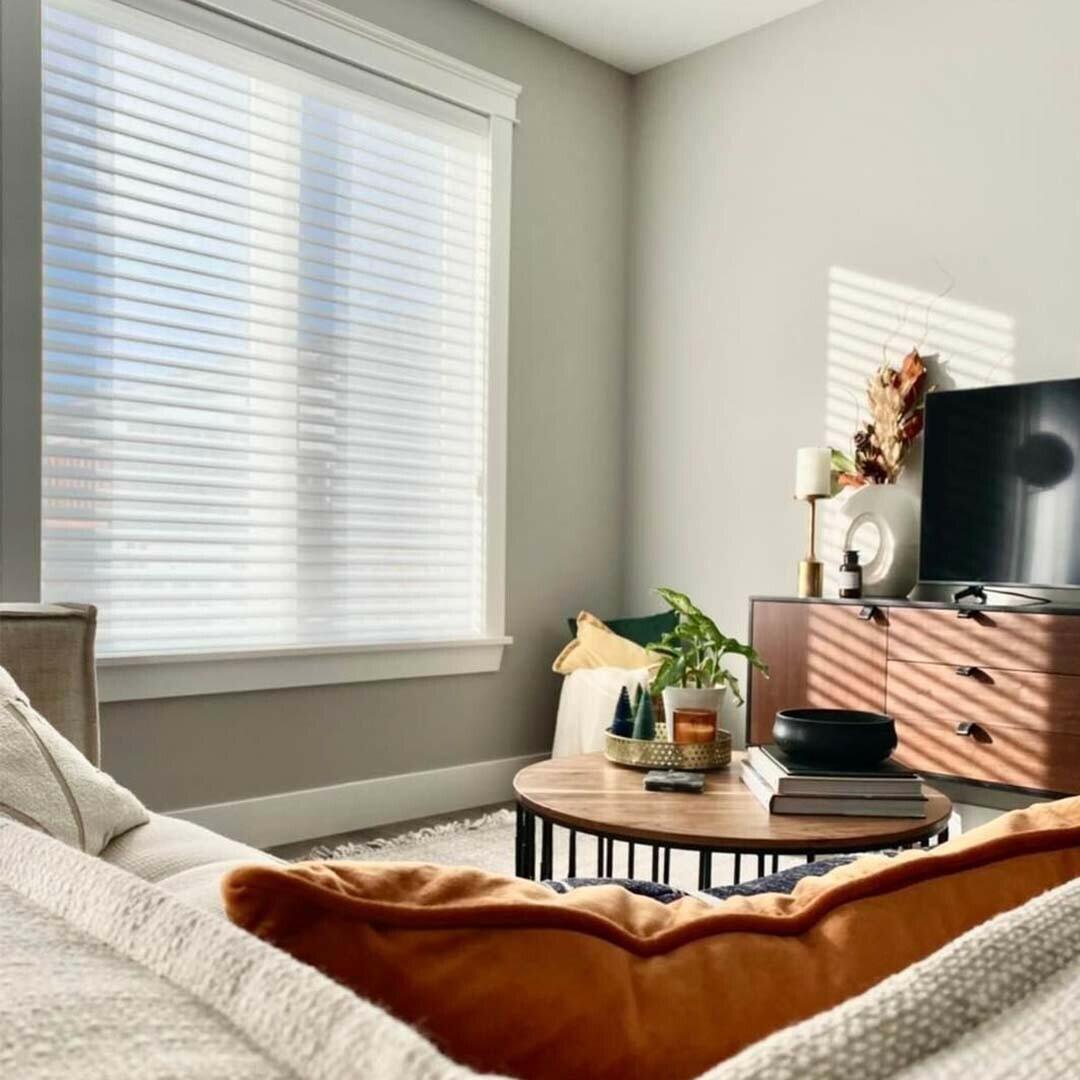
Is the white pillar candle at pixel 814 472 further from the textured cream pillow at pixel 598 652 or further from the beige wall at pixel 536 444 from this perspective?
the beige wall at pixel 536 444

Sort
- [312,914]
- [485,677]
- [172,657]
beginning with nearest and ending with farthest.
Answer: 1. [312,914]
2. [172,657]
3. [485,677]

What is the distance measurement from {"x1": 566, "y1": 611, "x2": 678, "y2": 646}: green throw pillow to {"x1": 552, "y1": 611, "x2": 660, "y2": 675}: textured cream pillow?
0.12 meters

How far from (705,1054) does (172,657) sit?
2.90 meters

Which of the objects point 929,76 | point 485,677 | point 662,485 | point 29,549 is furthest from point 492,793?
point 929,76

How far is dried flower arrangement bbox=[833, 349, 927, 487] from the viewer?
361cm

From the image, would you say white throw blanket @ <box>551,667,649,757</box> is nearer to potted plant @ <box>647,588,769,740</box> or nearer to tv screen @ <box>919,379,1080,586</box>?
tv screen @ <box>919,379,1080,586</box>

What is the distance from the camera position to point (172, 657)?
3201 mm

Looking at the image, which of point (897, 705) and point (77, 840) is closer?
point (77, 840)

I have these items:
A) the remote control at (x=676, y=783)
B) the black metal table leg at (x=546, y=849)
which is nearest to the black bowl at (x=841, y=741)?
the remote control at (x=676, y=783)

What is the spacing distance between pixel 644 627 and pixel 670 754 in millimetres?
2028

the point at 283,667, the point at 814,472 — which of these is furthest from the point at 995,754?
the point at 283,667

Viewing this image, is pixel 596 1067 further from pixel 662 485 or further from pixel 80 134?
pixel 662 485

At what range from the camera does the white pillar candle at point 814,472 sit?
3664mm

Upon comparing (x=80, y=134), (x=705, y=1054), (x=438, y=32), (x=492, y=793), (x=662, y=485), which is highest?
(x=438, y=32)
